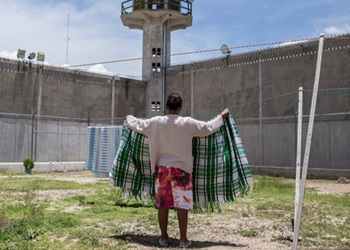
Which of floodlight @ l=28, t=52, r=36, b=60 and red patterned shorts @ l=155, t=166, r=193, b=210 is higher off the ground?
floodlight @ l=28, t=52, r=36, b=60

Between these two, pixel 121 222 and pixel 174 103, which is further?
pixel 121 222

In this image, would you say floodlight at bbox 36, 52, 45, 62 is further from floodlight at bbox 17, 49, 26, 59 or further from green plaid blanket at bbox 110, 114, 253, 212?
green plaid blanket at bbox 110, 114, 253, 212

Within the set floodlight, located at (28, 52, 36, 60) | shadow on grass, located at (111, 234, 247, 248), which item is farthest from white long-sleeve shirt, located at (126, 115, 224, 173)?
floodlight, located at (28, 52, 36, 60)

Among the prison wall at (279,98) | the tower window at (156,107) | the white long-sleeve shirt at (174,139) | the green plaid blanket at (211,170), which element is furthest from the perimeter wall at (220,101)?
the white long-sleeve shirt at (174,139)

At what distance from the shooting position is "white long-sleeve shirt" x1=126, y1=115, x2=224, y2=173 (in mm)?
Answer: 4359

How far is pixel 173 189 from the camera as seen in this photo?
14.1ft

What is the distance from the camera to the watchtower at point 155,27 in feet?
82.6

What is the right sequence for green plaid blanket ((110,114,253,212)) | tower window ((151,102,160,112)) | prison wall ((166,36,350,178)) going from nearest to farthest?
green plaid blanket ((110,114,253,212)), prison wall ((166,36,350,178)), tower window ((151,102,160,112))

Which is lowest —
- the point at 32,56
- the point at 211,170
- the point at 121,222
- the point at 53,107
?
the point at 121,222

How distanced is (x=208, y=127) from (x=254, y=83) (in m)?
16.5

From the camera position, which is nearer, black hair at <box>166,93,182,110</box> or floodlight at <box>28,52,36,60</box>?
black hair at <box>166,93,182,110</box>

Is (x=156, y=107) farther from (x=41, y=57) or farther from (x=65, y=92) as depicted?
(x=41, y=57)

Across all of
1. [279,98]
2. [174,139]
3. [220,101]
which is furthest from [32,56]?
[174,139]

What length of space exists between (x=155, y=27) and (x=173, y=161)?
2275 cm
